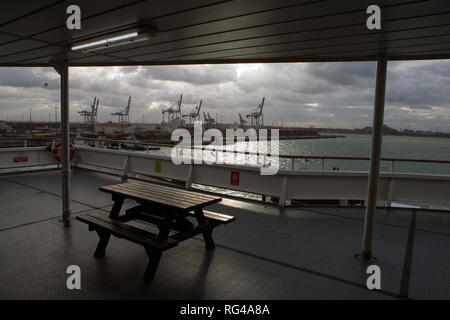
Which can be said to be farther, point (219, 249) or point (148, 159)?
point (148, 159)

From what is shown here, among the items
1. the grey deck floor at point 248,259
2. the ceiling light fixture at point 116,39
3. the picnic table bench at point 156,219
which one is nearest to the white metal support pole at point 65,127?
the grey deck floor at point 248,259

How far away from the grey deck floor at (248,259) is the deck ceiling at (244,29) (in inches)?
94.9

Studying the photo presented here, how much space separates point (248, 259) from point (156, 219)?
1221 mm

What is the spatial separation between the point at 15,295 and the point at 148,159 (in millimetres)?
5740

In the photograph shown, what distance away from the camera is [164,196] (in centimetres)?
342

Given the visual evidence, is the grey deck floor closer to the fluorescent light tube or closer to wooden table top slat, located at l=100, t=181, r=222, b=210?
wooden table top slat, located at l=100, t=181, r=222, b=210

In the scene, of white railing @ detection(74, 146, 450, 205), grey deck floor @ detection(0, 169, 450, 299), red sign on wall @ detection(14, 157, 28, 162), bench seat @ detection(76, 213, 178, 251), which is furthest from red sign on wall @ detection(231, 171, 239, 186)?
red sign on wall @ detection(14, 157, 28, 162)

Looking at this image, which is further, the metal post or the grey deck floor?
the metal post

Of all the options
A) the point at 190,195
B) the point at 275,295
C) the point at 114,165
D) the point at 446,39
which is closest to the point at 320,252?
the point at 275,295

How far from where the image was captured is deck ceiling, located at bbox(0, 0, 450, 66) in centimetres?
228

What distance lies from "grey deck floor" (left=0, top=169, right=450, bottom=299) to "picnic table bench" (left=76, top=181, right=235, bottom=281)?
30 centimetres

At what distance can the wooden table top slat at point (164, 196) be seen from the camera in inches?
123

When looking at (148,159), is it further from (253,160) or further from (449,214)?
(449,214)
